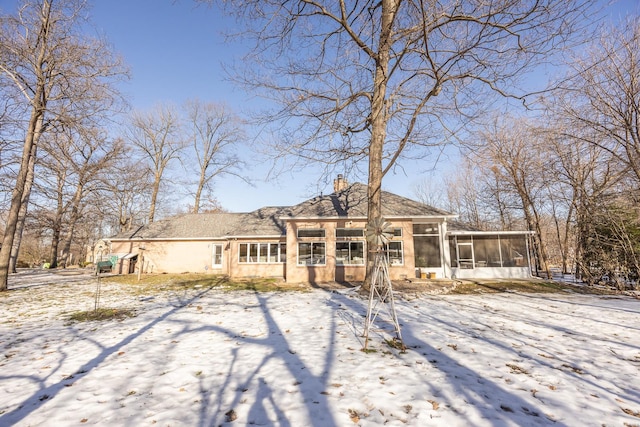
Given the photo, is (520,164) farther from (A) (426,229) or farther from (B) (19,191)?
(B) (19,191)

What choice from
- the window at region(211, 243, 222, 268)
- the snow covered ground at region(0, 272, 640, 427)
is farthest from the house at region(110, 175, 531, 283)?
the snow covered ground at region(0, 272, 640, 427)

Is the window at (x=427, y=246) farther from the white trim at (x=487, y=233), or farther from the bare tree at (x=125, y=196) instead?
the bare tree at (x=125, y=196)

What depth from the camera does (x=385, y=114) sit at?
10578 mm

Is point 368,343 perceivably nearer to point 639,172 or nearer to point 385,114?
point 385,114

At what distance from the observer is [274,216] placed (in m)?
20.6

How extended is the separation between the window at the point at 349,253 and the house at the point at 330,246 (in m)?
0.06

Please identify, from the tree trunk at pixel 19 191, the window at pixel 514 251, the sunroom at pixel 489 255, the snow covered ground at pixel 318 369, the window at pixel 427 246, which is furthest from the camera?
the window at pixel 514 251

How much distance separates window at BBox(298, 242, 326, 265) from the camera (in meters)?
15.0

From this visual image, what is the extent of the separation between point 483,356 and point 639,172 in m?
12.1

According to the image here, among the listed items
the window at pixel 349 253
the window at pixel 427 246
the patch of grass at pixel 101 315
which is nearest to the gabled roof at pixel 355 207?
the window at pixel 427 246

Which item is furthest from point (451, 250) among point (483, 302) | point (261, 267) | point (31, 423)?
point (31, 423)

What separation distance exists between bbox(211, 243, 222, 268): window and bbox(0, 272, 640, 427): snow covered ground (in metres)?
12.1

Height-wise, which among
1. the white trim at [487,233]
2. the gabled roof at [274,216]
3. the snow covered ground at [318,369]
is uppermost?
the gabled roof at [274,216]

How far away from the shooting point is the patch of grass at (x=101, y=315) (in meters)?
7.13
